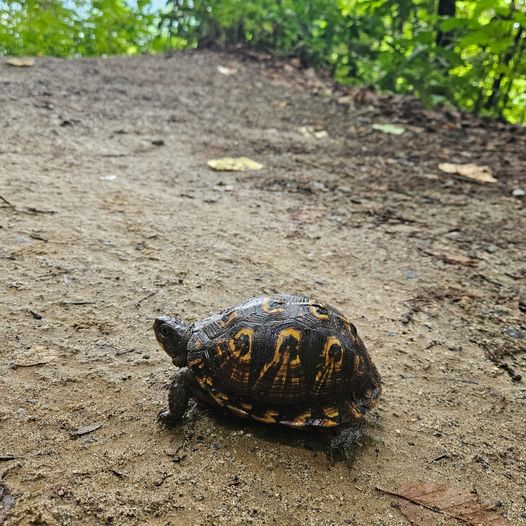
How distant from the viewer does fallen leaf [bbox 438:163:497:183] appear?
5238mm

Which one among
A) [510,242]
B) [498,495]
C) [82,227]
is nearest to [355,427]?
[498,495]

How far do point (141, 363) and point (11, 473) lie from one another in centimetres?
79

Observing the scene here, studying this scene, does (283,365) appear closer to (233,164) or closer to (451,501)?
(451,501)

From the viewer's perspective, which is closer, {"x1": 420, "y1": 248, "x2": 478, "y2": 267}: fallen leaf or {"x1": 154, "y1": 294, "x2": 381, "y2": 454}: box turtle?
{"x1": 154, "y1": 294, "x2": 381, "y2": 454}: box turtle

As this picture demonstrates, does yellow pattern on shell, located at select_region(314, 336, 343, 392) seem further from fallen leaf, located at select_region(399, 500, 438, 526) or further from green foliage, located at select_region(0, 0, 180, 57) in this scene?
green foliage, located at select_region(0, 0, 180, 57)

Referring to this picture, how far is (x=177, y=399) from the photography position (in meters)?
2.01

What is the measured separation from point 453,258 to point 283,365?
234 cm

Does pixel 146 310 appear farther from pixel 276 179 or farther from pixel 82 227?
pixel 276 179

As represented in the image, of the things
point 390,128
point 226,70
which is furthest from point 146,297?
point 226,70

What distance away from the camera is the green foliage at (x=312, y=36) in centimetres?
711

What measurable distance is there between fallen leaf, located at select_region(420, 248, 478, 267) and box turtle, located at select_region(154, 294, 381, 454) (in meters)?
1.97

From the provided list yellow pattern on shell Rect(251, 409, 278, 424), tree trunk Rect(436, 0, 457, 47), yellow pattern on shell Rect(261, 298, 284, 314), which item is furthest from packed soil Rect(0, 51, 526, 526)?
tree trunk Rect(436, 0, 457, 47)

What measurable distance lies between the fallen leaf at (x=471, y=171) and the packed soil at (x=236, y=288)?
0.46 feet

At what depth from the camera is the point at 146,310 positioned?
9.21ft
